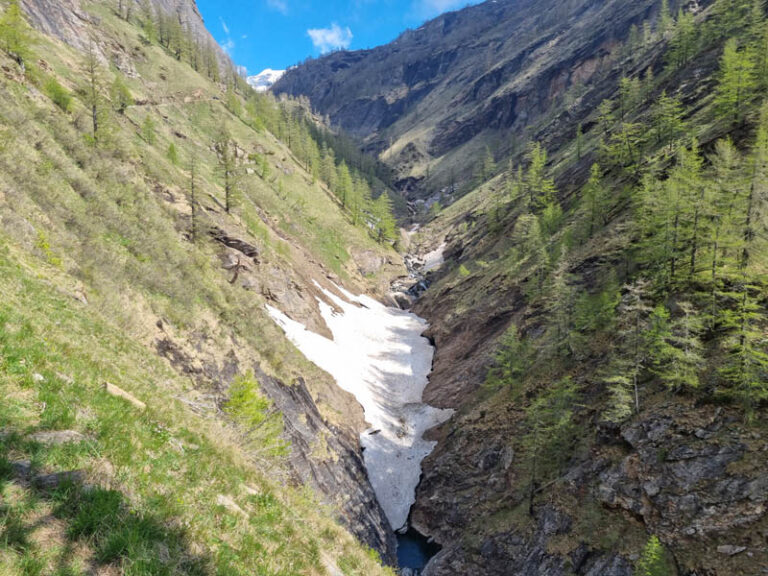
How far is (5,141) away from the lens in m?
16.1

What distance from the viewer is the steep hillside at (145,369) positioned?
4504 millimetres

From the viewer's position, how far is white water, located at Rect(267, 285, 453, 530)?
99.0ft

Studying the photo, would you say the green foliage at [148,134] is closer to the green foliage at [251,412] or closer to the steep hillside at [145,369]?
the steep hillside at [145,369]

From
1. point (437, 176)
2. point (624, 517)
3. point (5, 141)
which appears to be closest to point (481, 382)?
point (624, 517)

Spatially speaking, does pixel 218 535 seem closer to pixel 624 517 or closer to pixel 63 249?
pixel 63 249

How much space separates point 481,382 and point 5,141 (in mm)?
34487

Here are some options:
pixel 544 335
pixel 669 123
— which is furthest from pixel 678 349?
pixel 669 123

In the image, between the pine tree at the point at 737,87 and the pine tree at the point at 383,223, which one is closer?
the pine tree at the point at 737,87

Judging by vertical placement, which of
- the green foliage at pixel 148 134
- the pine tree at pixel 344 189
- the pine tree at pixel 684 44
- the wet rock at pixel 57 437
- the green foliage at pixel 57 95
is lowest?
the pine tree at pixel 684 44

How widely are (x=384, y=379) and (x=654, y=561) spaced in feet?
92.2

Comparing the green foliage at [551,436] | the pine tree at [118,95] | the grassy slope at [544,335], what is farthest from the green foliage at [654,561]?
the pine tree at [118,95]

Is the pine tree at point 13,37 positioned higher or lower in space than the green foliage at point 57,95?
higher

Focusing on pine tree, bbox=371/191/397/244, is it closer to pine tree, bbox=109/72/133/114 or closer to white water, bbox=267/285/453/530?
white water, bbox=267/285/453/530

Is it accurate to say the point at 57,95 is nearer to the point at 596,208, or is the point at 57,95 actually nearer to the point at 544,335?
the point at 544,335
